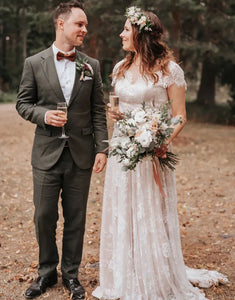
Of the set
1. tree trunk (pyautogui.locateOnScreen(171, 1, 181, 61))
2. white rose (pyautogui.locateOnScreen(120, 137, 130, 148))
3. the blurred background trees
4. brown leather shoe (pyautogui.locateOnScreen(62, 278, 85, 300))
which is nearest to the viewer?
white rose (pyautogui.locateOnScreen(120, 137, 130, 148))

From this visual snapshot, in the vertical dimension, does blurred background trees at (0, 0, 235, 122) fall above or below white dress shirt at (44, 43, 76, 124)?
above

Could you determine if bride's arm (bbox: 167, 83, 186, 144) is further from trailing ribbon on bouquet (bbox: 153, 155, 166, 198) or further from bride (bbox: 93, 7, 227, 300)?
trailing ribbon on bouquet (bbox: 153, 155, 166, 198)

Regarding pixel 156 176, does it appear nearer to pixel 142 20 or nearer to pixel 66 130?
pixel 66 130

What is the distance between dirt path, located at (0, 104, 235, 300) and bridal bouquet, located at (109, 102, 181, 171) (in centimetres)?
150

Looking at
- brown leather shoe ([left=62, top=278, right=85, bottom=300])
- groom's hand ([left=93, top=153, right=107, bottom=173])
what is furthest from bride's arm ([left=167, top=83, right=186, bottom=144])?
brown leather shoe ([left=62, top=278, right=85, bottom=300])

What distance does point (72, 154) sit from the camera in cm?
360

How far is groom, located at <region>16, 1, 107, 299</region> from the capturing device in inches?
138

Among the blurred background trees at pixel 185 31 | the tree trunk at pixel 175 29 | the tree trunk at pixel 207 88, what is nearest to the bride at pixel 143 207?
the blurred background trees at pixel 185 31

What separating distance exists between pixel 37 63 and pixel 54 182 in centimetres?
102

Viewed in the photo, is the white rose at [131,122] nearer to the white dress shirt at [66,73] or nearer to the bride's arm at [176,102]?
the bride's arm at [176,102]

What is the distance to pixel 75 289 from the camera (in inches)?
151

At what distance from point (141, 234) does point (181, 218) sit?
287cm

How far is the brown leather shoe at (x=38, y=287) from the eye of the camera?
12.6 ft

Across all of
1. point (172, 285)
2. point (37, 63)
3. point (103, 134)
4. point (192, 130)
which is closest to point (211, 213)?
point (172, 285)
